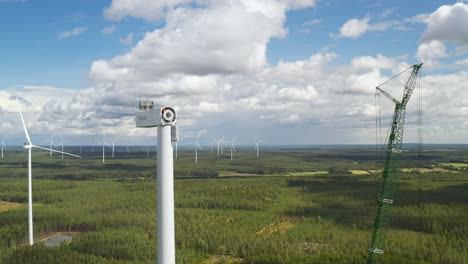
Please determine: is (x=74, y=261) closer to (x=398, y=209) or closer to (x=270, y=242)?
(x=270, y=242)

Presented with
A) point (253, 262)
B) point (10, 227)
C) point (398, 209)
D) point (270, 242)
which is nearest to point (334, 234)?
point (270, 242)

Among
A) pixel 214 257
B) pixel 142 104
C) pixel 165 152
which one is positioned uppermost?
pixel 142 104

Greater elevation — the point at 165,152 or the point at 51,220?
the point at 165,152

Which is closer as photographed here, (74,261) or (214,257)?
(74,261)

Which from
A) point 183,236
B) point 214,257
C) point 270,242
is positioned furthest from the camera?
point 183,236

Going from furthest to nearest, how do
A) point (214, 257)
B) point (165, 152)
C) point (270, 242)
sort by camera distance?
point (270, 242) < point (214, 257) < point (165, 152)

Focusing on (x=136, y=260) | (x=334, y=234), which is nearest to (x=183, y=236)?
(x=136, y=260)

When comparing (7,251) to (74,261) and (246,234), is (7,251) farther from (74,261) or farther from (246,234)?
(246,234)
